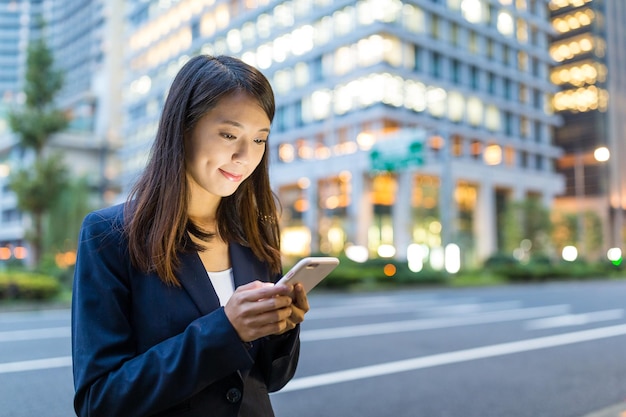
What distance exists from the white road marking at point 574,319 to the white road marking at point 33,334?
28.3ft

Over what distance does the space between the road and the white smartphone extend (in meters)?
4.04

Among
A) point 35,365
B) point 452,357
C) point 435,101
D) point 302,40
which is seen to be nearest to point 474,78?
point 435,101

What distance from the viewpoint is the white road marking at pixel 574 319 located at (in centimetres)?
1109

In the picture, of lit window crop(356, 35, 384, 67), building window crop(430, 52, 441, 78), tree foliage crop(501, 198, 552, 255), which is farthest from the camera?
tree foliage crop(501, 198, 552, 255)

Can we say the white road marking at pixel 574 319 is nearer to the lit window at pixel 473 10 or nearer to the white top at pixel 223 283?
the white top at pixel 223 283

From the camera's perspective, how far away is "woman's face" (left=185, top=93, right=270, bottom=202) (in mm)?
1512

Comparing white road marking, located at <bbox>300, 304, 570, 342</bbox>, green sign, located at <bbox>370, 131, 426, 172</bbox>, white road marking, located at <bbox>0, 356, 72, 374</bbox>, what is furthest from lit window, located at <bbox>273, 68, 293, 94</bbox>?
white road marking, located at <bbox>0, 356, 72, 374</bbox>

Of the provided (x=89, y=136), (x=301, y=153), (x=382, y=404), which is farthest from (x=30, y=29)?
(x=382, y=404)

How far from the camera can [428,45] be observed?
1665 inches

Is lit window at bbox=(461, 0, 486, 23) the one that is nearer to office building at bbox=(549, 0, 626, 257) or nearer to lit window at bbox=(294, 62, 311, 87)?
office building at bbox=(549, 0, 626, 257)

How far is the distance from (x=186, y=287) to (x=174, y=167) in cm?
33

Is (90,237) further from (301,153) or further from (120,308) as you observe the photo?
(301,153)

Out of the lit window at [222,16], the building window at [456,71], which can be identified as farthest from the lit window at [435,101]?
the lit window at [222,16]

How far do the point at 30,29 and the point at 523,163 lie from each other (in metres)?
107
